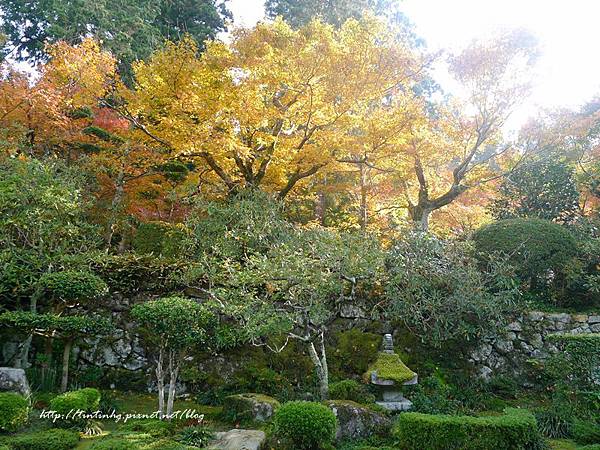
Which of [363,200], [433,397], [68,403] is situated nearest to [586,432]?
[433,397]

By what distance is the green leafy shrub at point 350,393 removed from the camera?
6.55m

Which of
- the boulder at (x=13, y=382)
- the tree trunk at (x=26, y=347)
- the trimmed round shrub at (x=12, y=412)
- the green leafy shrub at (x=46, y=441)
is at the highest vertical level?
the tree trunk at (x=26, y=347)

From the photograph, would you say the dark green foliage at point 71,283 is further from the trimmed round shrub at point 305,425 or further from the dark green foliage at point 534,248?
the dark green foliage at point 534,248

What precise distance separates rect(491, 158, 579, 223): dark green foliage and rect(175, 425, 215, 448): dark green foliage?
359 inches

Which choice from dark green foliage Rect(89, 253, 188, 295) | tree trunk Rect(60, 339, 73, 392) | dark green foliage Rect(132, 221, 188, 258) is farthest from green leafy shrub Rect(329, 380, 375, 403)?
dark green foliage Rect(132, 221, 188, 258)

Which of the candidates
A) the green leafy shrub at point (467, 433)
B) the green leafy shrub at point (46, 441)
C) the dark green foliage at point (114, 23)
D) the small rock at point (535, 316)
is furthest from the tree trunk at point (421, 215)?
the dark green foliage at point (114, 23)

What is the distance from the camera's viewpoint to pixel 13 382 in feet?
19.2

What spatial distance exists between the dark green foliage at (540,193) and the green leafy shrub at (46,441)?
10.4 metres

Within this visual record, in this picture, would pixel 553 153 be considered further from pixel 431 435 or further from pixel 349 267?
pixel 431 435

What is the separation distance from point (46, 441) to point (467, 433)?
4.65 meters

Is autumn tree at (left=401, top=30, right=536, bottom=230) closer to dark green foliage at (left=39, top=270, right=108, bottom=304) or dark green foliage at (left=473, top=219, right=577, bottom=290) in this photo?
dark green foliage at (left=473, top=219, right=577, bottom=290)

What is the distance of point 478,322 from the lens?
8062mm

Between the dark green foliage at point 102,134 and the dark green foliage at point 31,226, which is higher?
the dark green foliage at point 102,134

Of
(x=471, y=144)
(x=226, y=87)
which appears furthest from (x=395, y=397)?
(x=471, y=144)
